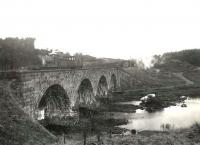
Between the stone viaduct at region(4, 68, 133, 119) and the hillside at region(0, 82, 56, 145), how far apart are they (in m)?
1.66

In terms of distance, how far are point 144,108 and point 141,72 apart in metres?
55.7

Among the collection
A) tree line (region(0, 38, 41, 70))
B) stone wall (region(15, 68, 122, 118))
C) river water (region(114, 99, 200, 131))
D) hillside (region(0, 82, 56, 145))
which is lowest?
river water (region(114, 99, 200, 131))

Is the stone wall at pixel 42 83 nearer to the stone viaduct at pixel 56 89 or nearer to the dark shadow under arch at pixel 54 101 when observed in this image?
the stone viaduct at pixel 56 89

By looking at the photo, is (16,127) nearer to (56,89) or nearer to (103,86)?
(56,89)

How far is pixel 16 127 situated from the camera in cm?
2478

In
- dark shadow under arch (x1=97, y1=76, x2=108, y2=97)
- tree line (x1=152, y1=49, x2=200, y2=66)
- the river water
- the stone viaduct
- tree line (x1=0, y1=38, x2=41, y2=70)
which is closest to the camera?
the stone viaduct

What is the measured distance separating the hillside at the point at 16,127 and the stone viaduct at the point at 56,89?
1.66 meters

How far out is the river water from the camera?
3916 centimetres

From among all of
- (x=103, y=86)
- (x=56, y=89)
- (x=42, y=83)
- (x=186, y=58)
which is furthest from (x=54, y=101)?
(x=186, y=58)

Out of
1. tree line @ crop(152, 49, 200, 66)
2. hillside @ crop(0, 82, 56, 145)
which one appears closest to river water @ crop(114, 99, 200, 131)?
hillside @ crop(0, 82, 56, 145)

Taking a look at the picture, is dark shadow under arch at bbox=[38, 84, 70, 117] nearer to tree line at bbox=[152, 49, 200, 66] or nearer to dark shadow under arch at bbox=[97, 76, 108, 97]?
dark shadow under arch at bbox=[97, 76, 108, 97]

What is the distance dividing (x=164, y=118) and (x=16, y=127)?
26049 millimetres

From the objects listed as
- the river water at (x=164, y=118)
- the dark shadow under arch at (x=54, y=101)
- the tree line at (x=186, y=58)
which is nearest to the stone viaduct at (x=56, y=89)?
the dark shadow under arch at (x=54, y=101)

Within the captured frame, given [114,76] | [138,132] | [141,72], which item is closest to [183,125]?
[138,132]
